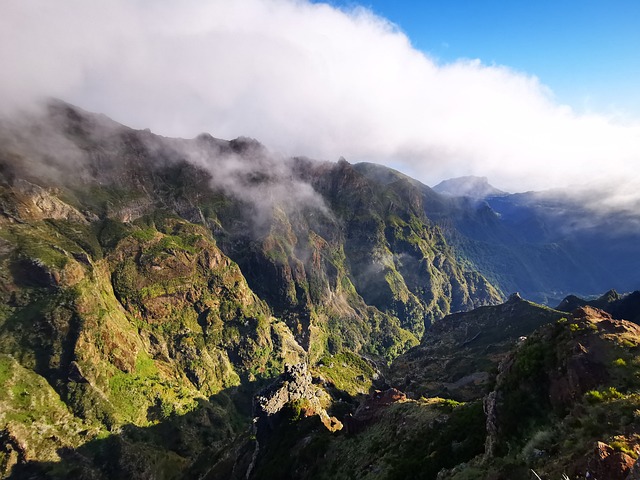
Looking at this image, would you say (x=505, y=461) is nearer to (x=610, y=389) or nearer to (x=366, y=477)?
(x=610, y=389)

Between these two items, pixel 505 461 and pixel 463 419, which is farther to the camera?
pixel 463 419

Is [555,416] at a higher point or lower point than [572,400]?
lower

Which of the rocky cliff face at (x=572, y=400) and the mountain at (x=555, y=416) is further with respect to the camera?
the mountain at (x=555, y=416)

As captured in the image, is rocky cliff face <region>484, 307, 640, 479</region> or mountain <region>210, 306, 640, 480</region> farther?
mountain <region>210, 306, 640, 480</region>

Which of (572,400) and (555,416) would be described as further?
(555,416)

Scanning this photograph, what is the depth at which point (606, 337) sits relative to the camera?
36906mm

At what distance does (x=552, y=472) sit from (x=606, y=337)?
16.7 m

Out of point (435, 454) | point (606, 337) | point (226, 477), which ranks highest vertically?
point (606, 337)

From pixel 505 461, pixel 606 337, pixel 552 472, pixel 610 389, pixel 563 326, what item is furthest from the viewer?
pixel 563 326

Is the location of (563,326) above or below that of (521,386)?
above

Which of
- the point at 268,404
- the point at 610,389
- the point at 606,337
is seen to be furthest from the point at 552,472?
the point at 268,404

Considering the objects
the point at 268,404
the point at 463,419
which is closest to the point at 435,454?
the point at 463,419

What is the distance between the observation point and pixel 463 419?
72188 mm

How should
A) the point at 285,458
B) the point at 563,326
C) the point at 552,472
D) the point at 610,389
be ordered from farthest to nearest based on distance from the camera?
the point at 285,458
the point at 563,326
the point at 610,389
the point at 552,472
